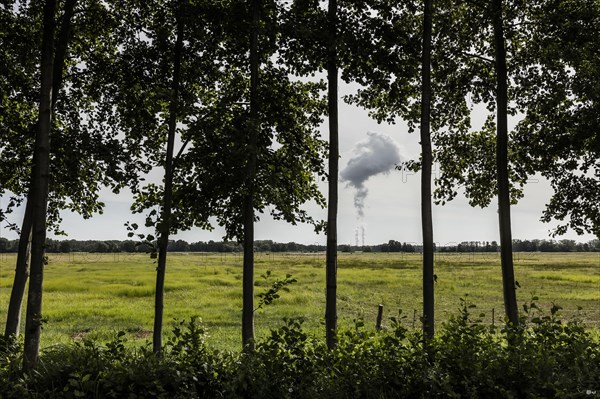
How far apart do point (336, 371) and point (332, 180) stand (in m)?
4.41

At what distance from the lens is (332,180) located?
34.1ft

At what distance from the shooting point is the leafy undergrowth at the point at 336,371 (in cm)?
634

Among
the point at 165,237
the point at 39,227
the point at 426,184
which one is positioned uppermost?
the point at 426,184

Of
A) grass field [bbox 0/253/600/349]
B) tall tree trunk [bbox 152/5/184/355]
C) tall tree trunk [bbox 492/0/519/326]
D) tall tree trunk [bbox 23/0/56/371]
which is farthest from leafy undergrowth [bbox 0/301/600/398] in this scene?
grass field [bbox 0/253/600/349]

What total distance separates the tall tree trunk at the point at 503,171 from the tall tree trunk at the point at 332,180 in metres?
3.71

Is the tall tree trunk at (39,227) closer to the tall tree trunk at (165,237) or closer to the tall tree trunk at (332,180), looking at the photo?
the tall tree trunk at (165,237)

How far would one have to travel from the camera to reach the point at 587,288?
47562 millimetres

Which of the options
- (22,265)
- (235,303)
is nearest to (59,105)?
(22,265)

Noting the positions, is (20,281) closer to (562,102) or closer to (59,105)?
(59,105)

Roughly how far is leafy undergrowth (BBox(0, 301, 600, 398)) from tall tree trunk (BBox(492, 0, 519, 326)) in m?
3.41

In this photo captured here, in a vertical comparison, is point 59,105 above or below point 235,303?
above

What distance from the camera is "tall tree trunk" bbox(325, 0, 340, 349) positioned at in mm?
9953

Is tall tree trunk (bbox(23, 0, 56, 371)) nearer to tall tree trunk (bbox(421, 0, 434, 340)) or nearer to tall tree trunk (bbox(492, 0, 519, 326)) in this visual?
tall tree trunk (bbox(421, 0, 434, 340))

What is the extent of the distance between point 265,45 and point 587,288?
4745 cm
